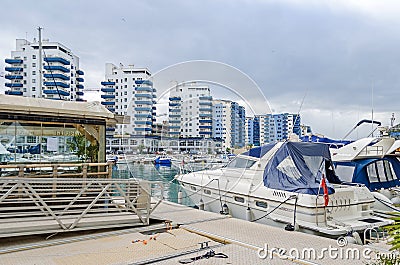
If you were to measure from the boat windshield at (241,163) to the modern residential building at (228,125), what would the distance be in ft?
2.09

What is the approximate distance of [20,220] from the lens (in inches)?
229

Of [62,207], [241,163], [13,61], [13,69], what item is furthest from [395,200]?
[13,69]

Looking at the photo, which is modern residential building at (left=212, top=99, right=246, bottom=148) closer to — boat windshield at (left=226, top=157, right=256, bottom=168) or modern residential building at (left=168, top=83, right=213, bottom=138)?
modern residential building at (left=168, top=83, right=213, bottom=138)

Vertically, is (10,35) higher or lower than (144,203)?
higher

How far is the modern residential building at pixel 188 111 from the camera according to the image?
11.7 metres

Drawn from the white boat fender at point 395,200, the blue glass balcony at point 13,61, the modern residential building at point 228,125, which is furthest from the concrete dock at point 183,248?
the blue glass balcony at point 13,61

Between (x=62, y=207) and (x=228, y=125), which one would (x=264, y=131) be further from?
(x=62, y=207)

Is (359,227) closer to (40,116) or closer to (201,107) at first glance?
(201,107)

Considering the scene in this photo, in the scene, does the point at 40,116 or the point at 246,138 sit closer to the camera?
the point at 40,116

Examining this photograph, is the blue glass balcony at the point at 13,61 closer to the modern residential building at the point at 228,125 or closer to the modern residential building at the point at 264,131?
the modern residential building at the point at 228,125

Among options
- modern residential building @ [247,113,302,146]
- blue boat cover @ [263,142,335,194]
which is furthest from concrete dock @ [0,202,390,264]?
modern residential building @ [247,113,302,146]

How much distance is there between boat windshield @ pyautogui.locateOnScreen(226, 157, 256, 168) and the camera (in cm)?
1143

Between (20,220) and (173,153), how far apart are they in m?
7.33

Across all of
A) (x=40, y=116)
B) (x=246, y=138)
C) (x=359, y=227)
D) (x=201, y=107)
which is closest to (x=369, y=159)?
(x=246, y=138)
